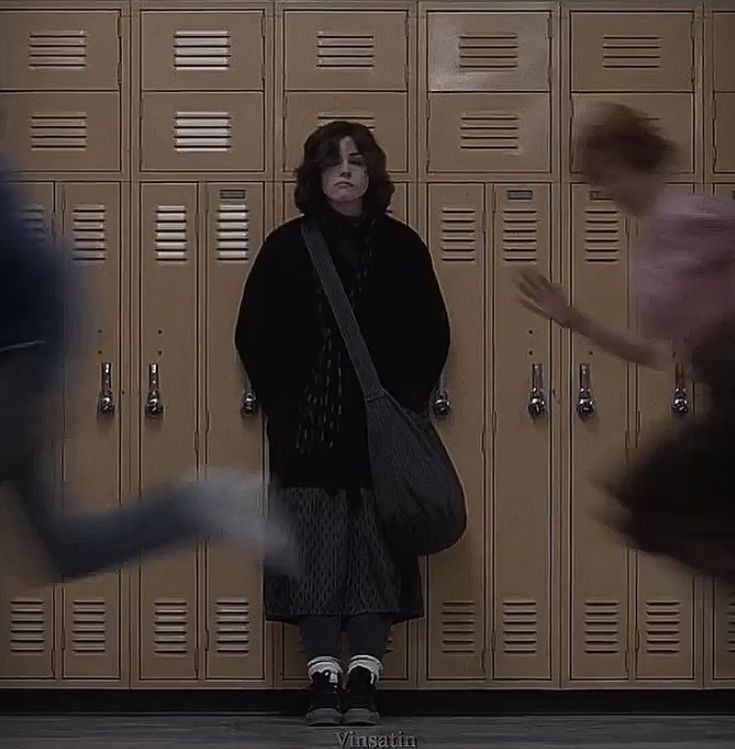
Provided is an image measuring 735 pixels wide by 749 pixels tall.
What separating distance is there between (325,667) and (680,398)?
55.3 inches

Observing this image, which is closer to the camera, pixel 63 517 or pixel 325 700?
pixel 63 517

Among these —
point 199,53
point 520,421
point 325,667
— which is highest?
point 199,53

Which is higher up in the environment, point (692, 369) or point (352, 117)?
point (352, 117)

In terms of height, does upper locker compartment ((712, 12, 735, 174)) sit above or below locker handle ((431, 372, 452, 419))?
above

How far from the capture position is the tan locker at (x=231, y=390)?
6.09 m

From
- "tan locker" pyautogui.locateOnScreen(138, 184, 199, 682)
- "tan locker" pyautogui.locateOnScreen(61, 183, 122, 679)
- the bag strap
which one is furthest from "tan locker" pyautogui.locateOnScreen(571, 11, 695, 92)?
"tan locker" pyautogui.locateOnScreen(61, 183, 122, 679)

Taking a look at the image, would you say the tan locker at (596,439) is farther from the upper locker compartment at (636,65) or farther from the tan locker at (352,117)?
the tan locker at (352,117)

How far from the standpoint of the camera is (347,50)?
6098 mm

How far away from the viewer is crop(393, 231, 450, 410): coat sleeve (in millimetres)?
5977

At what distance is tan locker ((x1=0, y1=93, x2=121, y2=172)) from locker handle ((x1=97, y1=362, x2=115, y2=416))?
631mm

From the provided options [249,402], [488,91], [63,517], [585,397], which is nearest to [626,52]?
[488,91]

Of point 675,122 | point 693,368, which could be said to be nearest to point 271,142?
point 675,122

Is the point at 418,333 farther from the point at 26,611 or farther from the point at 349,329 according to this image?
the point at 26,611

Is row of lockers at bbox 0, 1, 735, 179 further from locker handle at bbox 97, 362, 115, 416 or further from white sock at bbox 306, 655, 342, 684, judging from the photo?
white sock at bbox 306, 655, 342, 684
